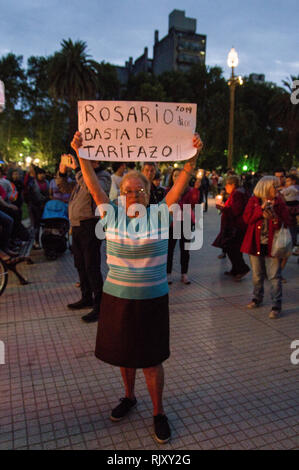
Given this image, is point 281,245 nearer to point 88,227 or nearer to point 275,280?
point 275,280

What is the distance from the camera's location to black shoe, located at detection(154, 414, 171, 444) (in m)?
2.66

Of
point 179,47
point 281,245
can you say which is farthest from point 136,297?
point 179,47

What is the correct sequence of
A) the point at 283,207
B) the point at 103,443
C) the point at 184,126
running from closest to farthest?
the point at 103,443, the point at 184,126, the point at 283,207

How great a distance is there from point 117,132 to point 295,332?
10.3ft

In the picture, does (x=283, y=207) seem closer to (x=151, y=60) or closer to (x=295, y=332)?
(x=295, y=332)

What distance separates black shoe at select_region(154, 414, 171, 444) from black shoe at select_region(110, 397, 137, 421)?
0.95 feet

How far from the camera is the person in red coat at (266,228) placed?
4977 millimetres

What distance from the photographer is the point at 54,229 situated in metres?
7.68

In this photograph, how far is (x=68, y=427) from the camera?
9.25 ft

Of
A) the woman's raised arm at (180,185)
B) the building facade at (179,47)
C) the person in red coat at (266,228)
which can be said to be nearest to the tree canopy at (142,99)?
the building facade at (179,47)

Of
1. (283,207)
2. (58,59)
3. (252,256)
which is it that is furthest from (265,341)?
(58,59)

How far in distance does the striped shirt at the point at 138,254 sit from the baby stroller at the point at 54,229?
5190 millimetres

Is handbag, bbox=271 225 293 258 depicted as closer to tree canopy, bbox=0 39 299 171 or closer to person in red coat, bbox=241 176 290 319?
person in red coat, bbox=241 176 290 319

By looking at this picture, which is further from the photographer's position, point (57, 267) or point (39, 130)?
point (39, 130)
